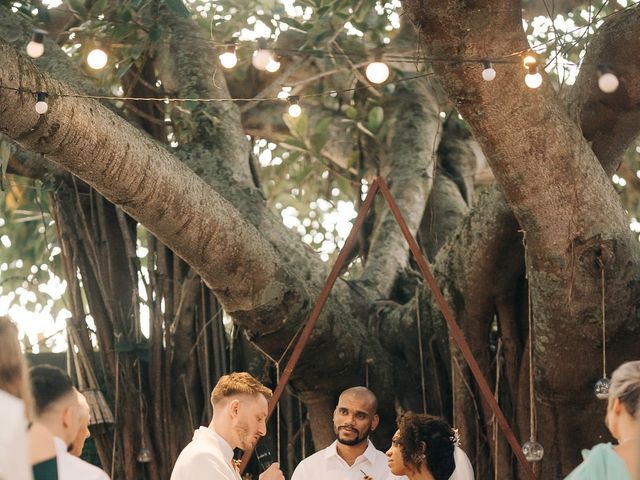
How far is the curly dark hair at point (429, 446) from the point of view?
3684 millimetres

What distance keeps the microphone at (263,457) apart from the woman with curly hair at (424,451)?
2.03 m

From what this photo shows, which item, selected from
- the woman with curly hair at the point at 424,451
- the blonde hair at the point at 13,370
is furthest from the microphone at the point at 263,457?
the blonde hair at the point at 13,370

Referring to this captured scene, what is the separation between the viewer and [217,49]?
6113mm

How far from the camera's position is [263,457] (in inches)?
229

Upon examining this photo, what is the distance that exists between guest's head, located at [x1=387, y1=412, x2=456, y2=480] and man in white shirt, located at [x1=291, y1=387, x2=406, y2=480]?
34.7 inches

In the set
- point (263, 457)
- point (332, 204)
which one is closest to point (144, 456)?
point (263, 457)

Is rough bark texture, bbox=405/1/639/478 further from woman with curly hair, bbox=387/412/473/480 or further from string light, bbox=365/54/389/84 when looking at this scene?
woman with curly hair, bbox=387/412/473/480

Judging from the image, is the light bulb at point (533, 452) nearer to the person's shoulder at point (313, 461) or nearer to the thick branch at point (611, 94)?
the person's shoulder at point (313, 461)

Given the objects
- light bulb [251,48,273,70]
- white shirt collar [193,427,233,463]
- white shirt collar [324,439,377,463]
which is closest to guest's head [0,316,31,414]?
white shirt collar [193,427,233,463]

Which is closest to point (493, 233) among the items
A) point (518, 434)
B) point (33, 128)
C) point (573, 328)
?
point (573, 328)

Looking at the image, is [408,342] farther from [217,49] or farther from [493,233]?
[217,49]

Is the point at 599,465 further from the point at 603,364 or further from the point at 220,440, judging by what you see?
the point at 603,364

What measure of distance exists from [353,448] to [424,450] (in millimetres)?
1020

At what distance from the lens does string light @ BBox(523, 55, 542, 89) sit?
3896mm
